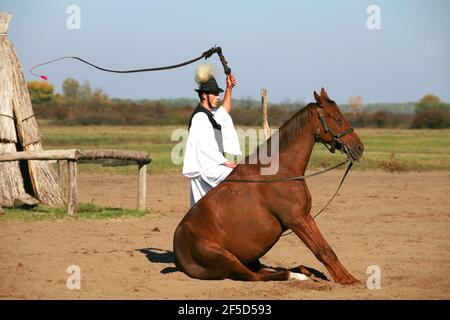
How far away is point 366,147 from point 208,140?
916 inches

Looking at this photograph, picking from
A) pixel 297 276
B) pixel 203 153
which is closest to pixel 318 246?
pixel 297 276

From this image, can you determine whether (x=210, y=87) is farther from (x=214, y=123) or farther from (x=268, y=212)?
(x=268, y=212)

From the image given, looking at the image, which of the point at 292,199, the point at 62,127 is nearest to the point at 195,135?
the point at 292,199

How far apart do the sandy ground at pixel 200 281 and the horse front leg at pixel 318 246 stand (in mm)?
149

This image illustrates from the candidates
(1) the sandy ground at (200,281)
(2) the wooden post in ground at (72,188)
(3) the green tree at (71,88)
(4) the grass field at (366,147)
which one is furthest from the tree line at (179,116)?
(3) the green tree at (71,88)

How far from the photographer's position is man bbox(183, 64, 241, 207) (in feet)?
31.4

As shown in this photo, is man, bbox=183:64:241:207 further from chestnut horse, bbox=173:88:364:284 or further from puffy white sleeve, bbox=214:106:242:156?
chestnut horse, bbox=173:88:364:284

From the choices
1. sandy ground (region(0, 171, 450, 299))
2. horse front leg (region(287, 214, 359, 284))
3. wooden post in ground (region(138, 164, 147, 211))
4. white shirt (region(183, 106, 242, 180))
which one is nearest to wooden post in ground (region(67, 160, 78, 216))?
sandy ground (region(0, 171, 450, 299))

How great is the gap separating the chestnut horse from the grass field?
14.3 meters

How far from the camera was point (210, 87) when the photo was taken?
9.75 m

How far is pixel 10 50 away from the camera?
1538 cm

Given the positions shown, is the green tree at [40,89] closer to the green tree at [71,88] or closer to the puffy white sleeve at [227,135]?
the green tree at [71,88]

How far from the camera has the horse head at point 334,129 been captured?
893cm
